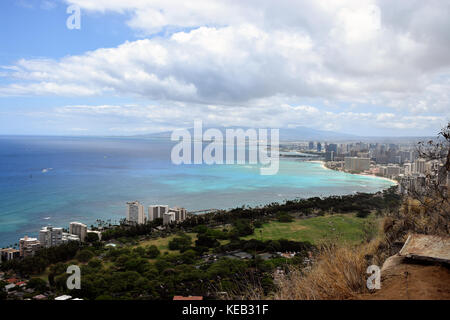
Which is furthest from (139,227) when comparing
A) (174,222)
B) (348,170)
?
(348,170)

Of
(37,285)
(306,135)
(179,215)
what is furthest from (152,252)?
(306,135)

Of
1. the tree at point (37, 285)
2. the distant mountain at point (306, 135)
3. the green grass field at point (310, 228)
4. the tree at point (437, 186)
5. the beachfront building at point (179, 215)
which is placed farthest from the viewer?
the distant mountain at point (306, 135)

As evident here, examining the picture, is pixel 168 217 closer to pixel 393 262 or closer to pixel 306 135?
pixel 393 262

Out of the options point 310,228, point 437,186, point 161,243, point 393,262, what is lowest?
point 161,243

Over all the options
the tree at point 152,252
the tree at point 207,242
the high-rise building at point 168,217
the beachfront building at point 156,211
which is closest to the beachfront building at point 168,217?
the high-rise building at point 168,217

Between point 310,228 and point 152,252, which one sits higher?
point 152,252

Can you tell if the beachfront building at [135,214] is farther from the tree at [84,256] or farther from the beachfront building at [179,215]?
the tree at [84,256]
